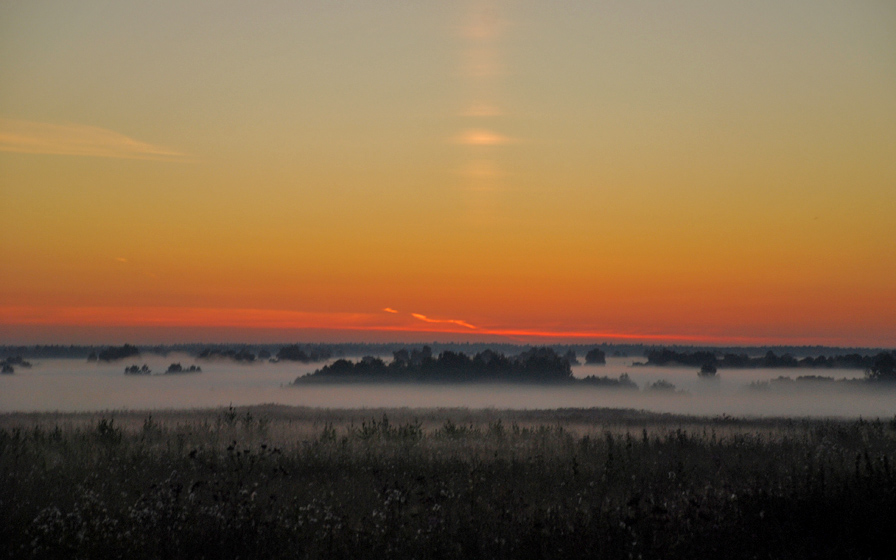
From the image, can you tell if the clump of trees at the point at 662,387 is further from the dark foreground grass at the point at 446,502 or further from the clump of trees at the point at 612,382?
the dark foreground grass at the point at 446,502

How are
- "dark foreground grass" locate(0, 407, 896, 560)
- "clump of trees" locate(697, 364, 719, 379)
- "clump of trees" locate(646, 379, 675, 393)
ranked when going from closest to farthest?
1. "dark foreground grass" locate(0, 407, 896, 560)
2. "clump of trees" locate(646, 379, 675, 393)
3. "clump of trees" locate(697, 364, 719, 379)

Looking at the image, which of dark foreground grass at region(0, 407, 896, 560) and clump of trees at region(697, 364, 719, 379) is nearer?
dark foreground grass at region(0, 407, 896, 560)

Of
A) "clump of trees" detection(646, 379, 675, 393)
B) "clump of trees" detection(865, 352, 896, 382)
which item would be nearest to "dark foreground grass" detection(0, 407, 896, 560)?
"clump of trees" detection(646, 379, 675, 393)

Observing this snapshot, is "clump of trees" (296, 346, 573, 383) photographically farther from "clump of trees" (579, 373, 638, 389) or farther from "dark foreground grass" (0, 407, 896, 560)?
"dark foreground grass" (0, 407, 896, 560)

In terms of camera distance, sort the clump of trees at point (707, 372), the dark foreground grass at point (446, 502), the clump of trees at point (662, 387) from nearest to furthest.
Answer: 1. the dark foreground grass at point (446, 502)
2. the clump of trees at point (662, 387)
3. the clump of trees at point (707, 372)

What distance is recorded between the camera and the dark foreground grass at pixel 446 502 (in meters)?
8.88

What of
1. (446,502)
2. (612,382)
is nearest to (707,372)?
(612,382)

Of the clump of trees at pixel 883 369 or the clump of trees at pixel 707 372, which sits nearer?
the clump of trees at pixel 883 369

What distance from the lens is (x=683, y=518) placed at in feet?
31.4

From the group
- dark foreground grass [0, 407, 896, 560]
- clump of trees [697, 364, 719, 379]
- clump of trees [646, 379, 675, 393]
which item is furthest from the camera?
clump of trees [697, 364, 719, 379]

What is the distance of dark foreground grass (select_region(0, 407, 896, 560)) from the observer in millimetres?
8875

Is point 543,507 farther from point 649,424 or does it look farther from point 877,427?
point 649,424

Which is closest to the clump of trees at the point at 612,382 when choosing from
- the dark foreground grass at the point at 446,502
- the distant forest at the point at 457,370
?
the distant forest at the point at 457,370

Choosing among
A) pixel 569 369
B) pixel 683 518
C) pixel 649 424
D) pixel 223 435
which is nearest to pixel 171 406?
pixel 223 435
